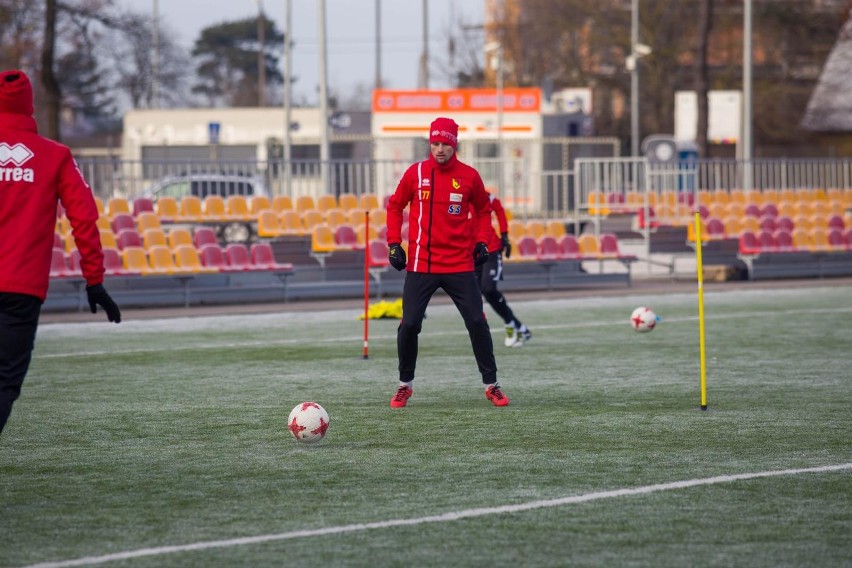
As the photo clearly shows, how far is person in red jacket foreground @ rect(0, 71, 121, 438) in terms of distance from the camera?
6.98 metres

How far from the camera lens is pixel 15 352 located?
276 inches

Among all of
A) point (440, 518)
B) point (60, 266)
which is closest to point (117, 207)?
point (60, 266)

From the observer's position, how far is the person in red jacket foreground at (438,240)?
10555mm

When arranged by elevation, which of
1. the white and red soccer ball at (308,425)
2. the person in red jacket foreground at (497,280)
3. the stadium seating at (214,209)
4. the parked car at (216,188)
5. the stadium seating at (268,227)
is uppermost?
the parked car at (216,188)

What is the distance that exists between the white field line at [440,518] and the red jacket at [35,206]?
150cm

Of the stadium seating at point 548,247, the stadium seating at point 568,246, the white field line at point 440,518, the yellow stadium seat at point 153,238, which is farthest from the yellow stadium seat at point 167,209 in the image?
the white field line at point 440,518

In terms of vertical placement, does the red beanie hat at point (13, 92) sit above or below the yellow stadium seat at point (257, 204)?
above

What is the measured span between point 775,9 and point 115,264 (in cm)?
3960

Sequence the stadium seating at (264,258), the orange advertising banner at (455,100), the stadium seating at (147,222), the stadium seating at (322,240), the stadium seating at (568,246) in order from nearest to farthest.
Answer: the stadium seating at (264,258) → the stadium seating at (147,222) → the stadium seating at (322,240) → the stadium seating at (568,246) → the orange advertising banner at (455,100)

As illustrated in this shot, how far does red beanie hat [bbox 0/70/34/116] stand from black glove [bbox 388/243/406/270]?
3.66m

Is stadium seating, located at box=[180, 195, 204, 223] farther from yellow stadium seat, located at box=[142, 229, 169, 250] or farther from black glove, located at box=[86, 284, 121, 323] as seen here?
black glove, located at box=[86, 284, 121, 323]

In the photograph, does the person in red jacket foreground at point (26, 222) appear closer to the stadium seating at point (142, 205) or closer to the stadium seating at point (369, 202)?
the stadium seating at point (142, 205)

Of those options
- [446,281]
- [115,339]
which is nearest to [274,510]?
[446,281]

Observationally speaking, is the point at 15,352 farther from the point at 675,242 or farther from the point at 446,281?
the point at 675,242
